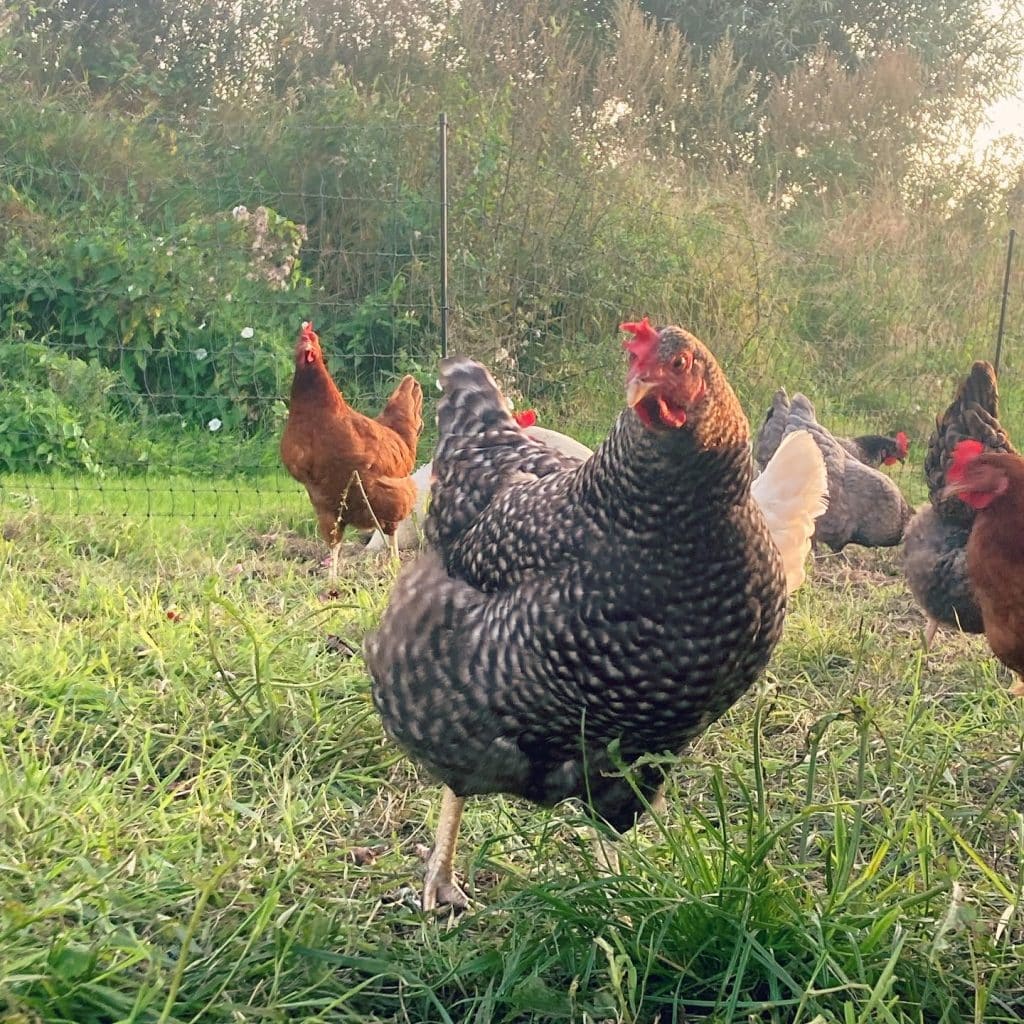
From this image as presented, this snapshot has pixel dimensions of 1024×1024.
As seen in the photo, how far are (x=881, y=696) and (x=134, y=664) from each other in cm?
230

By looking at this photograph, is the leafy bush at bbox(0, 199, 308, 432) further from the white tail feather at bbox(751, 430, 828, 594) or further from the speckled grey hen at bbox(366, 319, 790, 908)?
the speckled grey hen at bbox(366, 319, 790, 908)

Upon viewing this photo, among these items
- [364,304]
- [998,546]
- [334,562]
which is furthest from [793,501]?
[364,304]

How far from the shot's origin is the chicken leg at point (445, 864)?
202 centimetres

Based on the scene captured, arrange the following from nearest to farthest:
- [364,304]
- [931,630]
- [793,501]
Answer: [793,501]
[931,630]
[364,304]

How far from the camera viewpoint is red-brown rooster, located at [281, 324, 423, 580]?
4430 mm

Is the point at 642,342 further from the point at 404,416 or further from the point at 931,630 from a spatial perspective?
the point at 404,416

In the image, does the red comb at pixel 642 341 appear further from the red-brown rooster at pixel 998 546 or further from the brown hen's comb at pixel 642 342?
the red-brown rooster at pixel 998 546

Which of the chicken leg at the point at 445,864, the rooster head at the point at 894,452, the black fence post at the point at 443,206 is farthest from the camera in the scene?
the rooster head at the point at 894,452

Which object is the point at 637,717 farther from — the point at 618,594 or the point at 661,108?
the point at 661,108

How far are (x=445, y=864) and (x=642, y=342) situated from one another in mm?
1166

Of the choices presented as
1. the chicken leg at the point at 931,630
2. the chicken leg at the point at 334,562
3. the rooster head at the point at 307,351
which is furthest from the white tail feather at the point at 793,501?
the rooster head at the point at 307,351

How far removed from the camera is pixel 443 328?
5.30 metres

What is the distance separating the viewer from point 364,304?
6.81 m

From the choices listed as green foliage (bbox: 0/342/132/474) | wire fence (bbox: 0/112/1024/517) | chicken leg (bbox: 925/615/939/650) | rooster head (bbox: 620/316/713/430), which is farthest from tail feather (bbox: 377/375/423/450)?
rooster head (bbox: 620/316/713/430)
